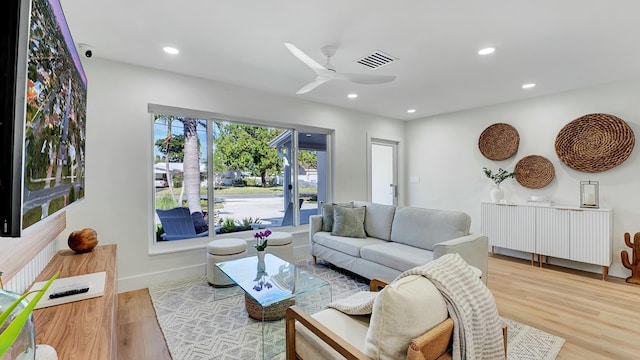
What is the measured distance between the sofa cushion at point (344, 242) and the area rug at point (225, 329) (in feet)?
1.40

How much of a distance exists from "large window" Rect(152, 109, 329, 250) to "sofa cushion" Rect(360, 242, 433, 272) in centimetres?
173

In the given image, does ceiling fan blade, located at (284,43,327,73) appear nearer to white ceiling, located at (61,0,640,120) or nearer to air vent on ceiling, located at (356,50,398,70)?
white ceiling, located at (61,0,640,120)

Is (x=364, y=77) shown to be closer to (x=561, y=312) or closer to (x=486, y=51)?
(x=486, y=51)

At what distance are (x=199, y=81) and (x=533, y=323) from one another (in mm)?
4348

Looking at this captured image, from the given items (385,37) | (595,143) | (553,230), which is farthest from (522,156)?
(385,37)

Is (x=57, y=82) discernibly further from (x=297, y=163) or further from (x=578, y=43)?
(x=578, y=43)

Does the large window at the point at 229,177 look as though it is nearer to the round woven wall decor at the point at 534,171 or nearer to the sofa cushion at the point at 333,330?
the sofa cushion at the point at 333,330

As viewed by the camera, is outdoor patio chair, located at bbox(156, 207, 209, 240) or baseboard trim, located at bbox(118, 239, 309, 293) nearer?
baseboard trim, located at bbox(118, 239, 309, 293)

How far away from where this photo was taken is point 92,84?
2947 millimetres

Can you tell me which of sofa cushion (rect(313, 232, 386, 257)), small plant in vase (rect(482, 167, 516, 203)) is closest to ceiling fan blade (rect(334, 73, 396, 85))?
sofa cushion (rect(313, 232, 386, 257))

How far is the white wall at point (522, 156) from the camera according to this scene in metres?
3.60

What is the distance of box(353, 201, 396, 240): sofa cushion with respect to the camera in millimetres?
3691

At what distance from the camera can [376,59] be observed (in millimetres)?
2941

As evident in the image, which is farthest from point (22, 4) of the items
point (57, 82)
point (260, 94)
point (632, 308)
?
point (632, 308)
